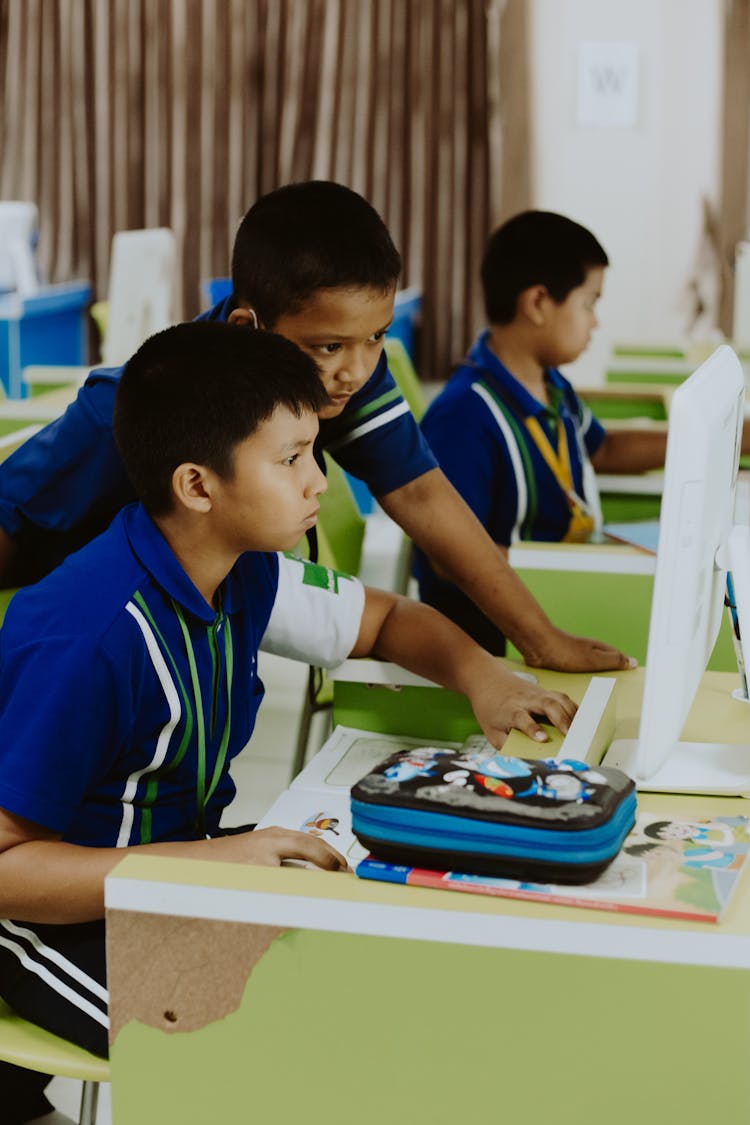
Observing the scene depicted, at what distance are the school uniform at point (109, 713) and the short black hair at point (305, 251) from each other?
286 millimetres

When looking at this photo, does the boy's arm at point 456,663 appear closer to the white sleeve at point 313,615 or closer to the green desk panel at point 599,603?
the white sleeve at point 313,615

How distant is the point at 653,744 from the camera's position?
1.09 metres

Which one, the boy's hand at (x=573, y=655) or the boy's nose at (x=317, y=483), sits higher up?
the boy's nose at (x=317, y=483)

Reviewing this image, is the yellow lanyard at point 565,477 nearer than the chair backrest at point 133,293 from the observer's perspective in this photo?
Yes

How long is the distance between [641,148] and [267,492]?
419cm

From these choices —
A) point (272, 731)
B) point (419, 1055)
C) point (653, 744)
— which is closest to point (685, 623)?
point (653, 744)

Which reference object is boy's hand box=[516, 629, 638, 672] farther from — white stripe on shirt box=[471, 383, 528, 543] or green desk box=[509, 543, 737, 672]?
white stripe on shirt box=[471, 383, 528, 543]

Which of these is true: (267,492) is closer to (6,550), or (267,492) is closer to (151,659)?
(151,659)

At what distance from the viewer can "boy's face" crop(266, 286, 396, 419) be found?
146 cm

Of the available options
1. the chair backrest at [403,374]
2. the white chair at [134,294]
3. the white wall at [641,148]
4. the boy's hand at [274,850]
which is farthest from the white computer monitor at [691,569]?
the white wall at [641,148]

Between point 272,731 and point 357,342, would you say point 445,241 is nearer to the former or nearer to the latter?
point 272,731

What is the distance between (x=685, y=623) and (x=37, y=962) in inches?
23.7

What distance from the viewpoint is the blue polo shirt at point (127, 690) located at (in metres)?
1.11

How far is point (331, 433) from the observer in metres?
1.70
